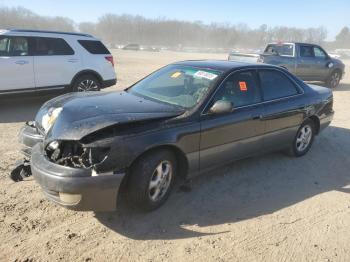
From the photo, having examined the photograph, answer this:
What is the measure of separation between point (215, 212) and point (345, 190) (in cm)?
204

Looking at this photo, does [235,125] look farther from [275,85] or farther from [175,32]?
[175,32]

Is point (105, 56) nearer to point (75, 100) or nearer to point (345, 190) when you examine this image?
point (75, 100)

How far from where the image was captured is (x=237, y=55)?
13.4 m

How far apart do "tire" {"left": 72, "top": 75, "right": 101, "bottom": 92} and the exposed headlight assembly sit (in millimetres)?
4775

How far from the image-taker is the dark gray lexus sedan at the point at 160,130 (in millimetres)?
3592

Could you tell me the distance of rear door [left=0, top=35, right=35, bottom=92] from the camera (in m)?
8.12

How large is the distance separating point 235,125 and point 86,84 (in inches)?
223

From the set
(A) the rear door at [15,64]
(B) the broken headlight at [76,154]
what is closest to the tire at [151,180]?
(B) the broken headlight at [76,154]

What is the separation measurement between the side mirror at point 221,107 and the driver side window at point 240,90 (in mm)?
151

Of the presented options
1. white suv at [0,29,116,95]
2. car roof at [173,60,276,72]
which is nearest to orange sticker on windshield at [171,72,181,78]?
car roof at [173,60,276,72]

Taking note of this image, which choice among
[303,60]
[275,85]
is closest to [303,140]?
[275,85]

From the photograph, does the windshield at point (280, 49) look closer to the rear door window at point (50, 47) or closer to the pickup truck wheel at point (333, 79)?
the pickup truck wheel at point (333, 79)

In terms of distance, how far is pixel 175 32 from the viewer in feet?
442

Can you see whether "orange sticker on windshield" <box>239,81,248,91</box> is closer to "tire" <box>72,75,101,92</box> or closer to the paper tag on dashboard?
the paper tag on dashboard
